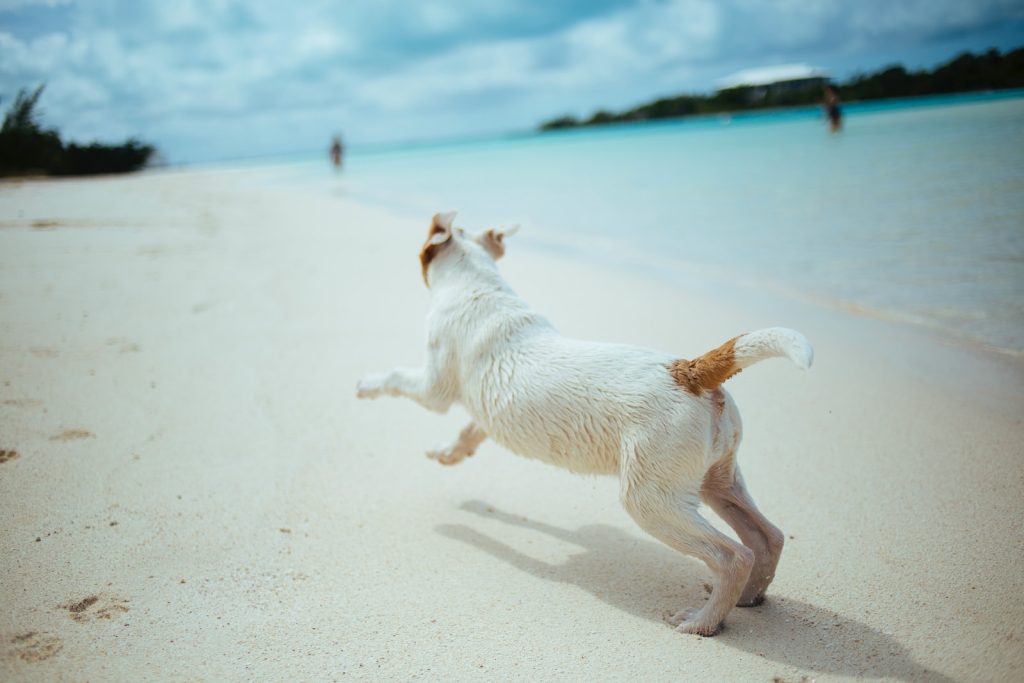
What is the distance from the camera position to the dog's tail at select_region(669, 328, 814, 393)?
7.12 ft

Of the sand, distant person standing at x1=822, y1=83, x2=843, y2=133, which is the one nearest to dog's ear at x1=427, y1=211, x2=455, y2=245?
the sand

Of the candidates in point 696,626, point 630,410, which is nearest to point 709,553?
point 696,626

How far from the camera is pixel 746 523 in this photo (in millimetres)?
2695

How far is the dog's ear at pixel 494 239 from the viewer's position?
3660mm

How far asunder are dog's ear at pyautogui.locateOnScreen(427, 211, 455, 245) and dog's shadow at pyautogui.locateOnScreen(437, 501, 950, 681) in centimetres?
153

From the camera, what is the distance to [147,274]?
7.23 m

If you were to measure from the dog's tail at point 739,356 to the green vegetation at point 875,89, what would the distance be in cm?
1868

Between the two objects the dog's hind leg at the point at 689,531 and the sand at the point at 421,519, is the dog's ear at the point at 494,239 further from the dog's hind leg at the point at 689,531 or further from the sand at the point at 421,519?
the dog's hind leg at the point at 689,531

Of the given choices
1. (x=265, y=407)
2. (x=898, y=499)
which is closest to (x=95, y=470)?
(x=265, y=407)

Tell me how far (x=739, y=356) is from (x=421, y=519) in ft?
6.41

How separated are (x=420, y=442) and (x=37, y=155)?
32.1 ft

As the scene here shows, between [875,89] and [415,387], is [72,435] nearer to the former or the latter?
[415,387]

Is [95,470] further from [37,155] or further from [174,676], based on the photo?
[37,155]

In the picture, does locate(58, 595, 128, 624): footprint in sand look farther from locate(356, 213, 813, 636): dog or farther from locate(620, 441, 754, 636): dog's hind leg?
locate(620, 441, 754, 636): dog's hind leg
